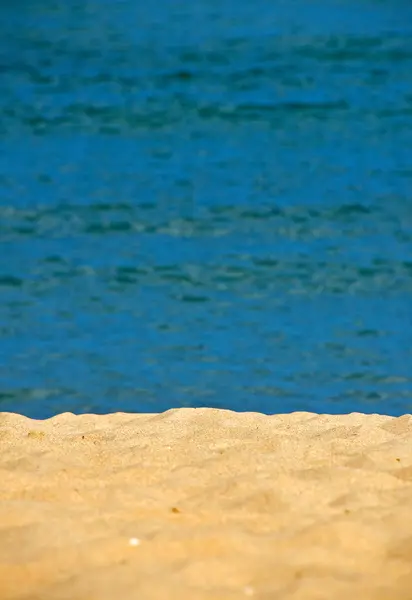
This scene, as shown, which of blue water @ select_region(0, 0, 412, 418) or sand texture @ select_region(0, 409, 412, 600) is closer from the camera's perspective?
sand texture @ select_region(0, 409, 412, 600)

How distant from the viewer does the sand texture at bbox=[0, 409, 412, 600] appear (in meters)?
2.07

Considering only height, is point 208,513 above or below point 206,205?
below

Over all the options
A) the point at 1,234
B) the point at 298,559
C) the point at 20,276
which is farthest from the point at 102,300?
the point at 298,559

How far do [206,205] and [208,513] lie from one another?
3869 mm

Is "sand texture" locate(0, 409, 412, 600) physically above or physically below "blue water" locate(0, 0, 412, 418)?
below

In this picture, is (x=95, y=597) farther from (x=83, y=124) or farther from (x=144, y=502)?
(x=83, y=124)

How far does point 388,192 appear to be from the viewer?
613cm

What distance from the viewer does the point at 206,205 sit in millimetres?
6164

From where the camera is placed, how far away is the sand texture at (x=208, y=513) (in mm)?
2070

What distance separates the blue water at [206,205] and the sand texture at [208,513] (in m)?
1.22

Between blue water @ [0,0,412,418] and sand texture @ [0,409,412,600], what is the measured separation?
4.00 ft

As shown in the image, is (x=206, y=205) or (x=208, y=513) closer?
(x=208, y=513)

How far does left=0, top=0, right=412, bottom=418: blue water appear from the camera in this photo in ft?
15.8

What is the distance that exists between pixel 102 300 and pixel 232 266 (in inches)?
32.9
